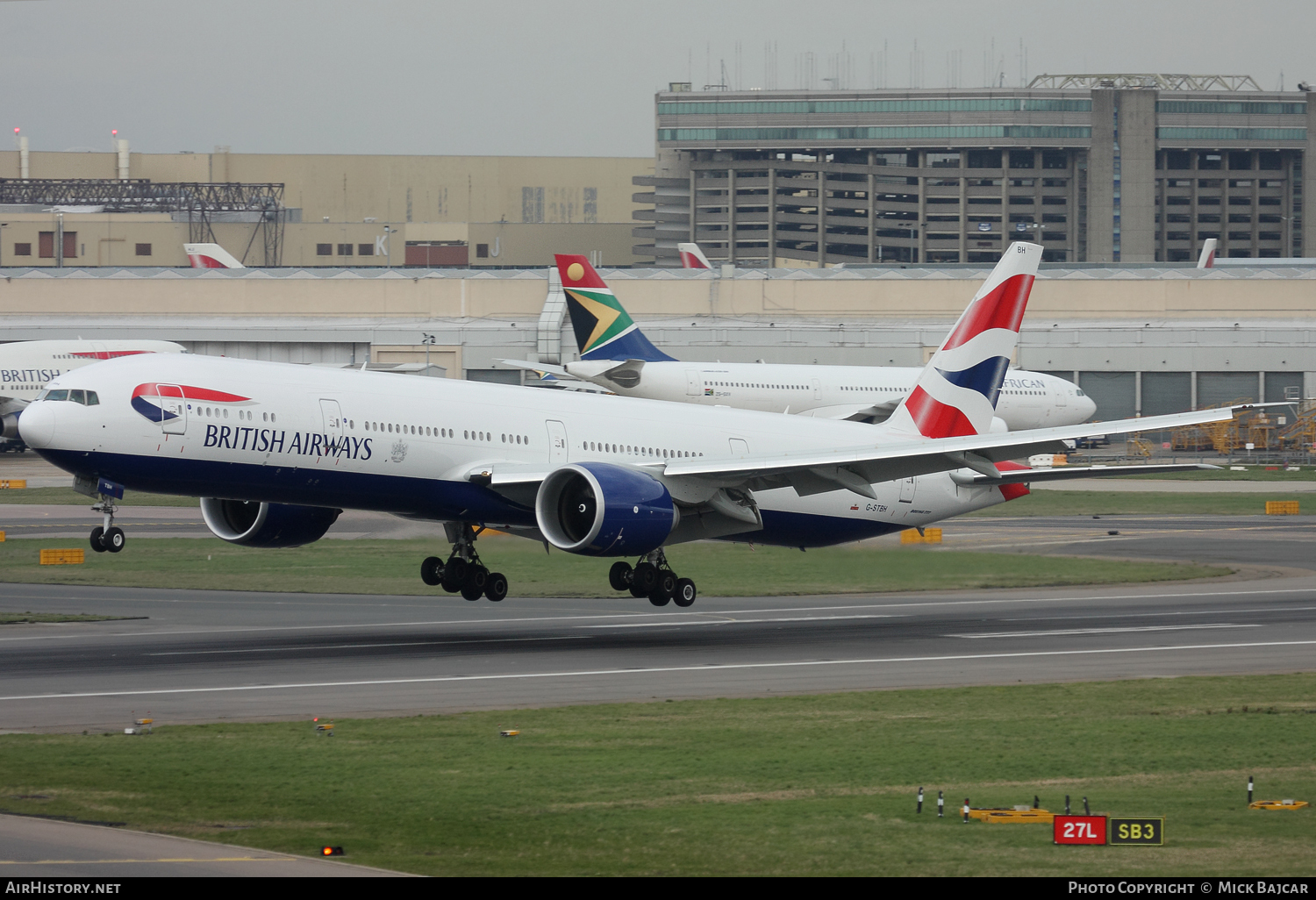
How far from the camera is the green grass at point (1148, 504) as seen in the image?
82.2 m

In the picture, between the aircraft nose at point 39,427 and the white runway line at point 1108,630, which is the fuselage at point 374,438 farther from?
the white runway line at point 1108,630

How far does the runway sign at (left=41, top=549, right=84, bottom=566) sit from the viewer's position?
60.0 m

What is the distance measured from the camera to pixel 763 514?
45.3 metres

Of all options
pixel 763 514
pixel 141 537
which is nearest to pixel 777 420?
pixel 763 514

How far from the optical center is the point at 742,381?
94312mm

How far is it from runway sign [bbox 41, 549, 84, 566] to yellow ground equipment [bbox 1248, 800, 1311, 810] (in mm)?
48343

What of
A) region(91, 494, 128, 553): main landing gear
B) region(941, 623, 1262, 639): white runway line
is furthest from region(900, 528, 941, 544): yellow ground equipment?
region(91, 494, 128, 553): main landing gear

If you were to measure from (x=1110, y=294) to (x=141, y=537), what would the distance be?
80.2 meters

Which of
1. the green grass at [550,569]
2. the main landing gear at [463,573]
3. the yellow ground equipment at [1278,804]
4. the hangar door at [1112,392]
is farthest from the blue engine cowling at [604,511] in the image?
the hangar door at [1112,392]

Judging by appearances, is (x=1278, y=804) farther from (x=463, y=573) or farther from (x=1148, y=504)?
(x=1148, y=504)

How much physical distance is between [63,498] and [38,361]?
63.6 ft

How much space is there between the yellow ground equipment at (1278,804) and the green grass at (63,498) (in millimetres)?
70777

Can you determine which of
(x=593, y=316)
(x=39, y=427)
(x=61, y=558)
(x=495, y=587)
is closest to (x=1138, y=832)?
(x=39, y=427)

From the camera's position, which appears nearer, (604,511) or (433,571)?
(604,511)
